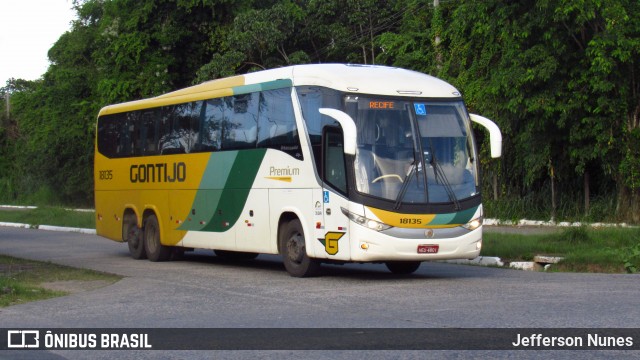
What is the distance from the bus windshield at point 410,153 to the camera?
15.7 metres

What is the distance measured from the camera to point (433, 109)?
16375 mm

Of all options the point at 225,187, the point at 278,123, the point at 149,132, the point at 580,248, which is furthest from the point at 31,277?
the point at 580,248

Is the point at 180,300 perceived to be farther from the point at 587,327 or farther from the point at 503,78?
the point at 503,78

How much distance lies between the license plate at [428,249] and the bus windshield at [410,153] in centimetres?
71

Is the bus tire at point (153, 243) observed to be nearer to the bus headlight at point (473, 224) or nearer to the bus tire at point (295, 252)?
the bus tire at point (295, 252)

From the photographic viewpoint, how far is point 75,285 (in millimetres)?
16234

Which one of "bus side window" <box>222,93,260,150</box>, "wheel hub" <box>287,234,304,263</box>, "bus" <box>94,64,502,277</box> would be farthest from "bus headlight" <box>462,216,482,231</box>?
"bus side window" <box>222,93,260,150</box>

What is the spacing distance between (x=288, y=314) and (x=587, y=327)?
3613mm

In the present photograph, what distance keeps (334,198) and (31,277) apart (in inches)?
220

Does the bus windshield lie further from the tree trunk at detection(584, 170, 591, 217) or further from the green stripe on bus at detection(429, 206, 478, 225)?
the tree trunk at detection(584, 170, 591, 217)

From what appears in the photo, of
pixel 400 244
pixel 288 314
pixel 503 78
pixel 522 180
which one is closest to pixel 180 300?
pixel 288 314

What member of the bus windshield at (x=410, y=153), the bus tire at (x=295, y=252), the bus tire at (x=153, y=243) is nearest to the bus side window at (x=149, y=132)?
the bus tire at (x=153, y=243)

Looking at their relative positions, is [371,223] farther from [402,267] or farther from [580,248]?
[580,248]

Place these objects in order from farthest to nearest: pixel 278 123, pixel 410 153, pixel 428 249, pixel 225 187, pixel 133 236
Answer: pixel 133 236 → pixel 225 187 → pixel 278 123 → pixel 410 153 → pixel 428 249
